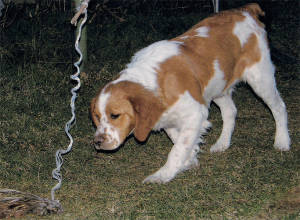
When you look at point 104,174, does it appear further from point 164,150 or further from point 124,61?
point 124,61

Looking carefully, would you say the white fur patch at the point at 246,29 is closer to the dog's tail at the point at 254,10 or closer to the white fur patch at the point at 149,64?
the dog's tail at the point at 254,10

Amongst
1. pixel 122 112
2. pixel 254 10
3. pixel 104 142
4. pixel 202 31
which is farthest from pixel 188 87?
pixel 254 10

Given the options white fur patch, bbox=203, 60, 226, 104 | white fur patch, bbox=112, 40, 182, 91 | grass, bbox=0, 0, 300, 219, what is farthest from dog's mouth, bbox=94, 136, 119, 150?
white fur patch, bbox=203, 60, 226, 104

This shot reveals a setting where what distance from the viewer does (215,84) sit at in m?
4.75

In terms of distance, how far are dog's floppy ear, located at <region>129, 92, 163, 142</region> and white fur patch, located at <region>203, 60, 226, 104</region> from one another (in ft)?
2.33

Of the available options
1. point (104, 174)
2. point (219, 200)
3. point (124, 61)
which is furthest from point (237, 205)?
point (124, 61)

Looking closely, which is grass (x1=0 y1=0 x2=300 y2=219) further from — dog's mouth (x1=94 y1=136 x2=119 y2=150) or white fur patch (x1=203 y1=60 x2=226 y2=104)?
white fur patch (x1=203 y1=60 x2=226 y2=104)

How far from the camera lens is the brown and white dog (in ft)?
13.4

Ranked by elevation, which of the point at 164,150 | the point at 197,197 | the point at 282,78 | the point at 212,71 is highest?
the point at 212,71

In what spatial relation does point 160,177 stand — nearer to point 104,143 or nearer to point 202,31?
point 104,143

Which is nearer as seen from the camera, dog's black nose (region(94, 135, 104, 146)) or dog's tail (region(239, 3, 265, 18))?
dog's black nose (region(94, 135, 104, 146))

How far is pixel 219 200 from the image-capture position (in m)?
3.94

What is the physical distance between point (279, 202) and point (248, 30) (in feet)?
5.99

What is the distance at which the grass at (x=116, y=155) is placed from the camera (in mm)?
3889
